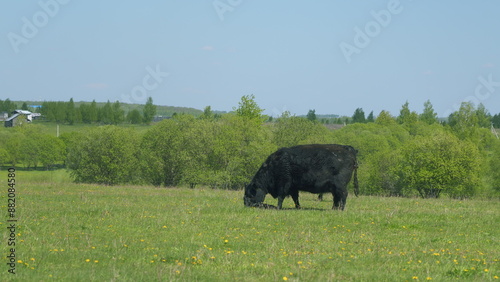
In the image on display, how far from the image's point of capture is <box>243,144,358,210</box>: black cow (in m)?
20.7

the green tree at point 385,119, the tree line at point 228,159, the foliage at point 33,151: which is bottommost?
the foliage at point 33,151

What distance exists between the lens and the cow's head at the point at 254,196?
2170 centimetres

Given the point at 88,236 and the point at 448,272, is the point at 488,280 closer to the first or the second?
the point at 448,272

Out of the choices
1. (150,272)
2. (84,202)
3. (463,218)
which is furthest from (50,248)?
(463,218)

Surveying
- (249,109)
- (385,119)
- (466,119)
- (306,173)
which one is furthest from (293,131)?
(385,119)

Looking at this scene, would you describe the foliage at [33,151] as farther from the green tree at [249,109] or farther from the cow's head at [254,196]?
the cow's head at [254,196]

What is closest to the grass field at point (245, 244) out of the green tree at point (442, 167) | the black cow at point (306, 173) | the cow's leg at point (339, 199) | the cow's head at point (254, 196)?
the cow's leg at point (339, 199)

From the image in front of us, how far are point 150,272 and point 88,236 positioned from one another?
14.0 feet

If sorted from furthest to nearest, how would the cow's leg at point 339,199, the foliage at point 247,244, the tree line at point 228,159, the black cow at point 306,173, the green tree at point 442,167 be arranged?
the tree line at point 228,159 < the green tree at point 442,167 < the black cow at point 306,173 < the cow's leg at point 339,199 < the foliage at point 247,244

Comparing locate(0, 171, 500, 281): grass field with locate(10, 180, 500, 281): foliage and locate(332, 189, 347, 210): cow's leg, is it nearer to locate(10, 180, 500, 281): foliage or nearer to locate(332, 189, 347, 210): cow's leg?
locate(10, 180, 500, 281): foliage

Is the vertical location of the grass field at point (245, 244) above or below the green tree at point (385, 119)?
below

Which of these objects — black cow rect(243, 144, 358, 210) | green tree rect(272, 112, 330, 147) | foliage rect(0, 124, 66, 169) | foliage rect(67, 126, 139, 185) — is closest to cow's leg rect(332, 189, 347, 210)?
black cow rect(243, 144, 358, 210)

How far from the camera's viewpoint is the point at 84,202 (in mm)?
21734

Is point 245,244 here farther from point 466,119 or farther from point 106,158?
point 466,119
